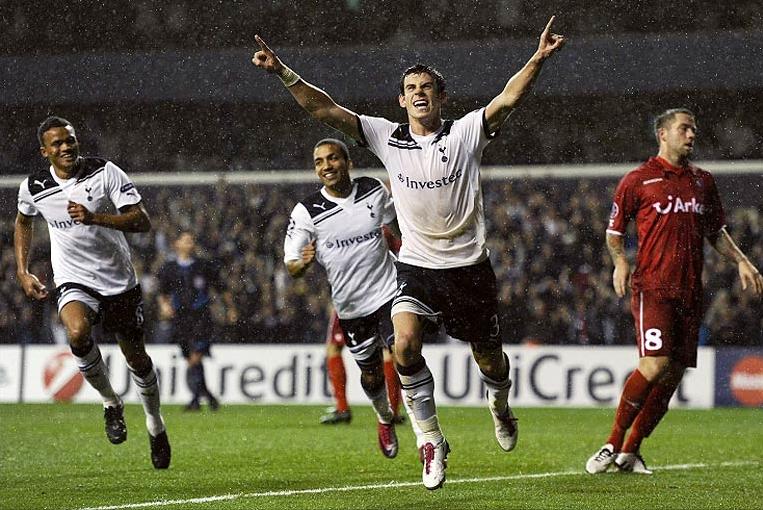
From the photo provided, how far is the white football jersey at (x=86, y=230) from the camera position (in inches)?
333

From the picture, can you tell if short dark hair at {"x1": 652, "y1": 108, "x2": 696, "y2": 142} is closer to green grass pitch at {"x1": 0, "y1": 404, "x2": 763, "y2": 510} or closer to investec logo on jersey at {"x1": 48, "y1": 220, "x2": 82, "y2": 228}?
green grass pitch at {"x1": 0, "y1": 404, "x2": 763, "y2": 510}

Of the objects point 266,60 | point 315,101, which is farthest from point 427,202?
point 266,60

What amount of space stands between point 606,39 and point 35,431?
15.0 metres

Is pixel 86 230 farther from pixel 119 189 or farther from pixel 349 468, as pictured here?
pixel 349 468

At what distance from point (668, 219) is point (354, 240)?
2.18 meters

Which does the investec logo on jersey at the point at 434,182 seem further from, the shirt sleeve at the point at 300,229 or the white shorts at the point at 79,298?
the white shorts at the point at 79,298

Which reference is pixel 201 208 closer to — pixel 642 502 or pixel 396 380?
pixel 396 380

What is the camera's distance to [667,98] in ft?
88.6

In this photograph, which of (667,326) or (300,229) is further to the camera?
(300,229)

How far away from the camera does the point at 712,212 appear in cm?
825

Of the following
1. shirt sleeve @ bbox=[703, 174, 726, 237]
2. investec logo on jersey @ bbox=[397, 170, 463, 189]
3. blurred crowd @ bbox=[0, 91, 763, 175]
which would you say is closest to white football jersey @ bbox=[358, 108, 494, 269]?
investec logo on jersey @ bbox=[397, 170, 463, 189]

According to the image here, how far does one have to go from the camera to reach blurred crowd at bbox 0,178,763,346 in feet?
61.1

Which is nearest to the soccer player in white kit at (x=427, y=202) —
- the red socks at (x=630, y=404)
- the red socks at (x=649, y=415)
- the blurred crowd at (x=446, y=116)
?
the red socks at (x=630, y=404)

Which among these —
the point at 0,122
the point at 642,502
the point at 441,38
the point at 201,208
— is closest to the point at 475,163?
the point at 642,502
